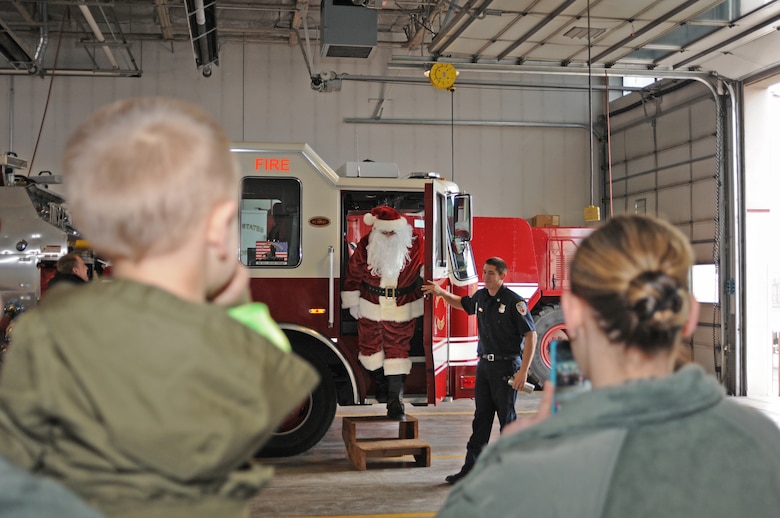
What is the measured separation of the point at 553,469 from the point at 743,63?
12287mm

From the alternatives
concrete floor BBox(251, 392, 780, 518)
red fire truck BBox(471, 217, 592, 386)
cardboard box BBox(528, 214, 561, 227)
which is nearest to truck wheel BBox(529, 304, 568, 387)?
red fire truck BBox(471, 217, 592, 386)

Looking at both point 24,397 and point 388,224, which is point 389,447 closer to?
point 388,224

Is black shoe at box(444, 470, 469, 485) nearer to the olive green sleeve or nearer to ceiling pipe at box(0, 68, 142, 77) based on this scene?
the olive green sleeve

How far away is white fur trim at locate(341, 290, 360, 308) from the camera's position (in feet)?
24.7

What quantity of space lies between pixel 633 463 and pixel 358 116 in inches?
600

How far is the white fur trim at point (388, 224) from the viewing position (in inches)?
296

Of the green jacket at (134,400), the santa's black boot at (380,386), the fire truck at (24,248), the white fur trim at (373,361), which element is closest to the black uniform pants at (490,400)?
the white fur trim at (373,361)

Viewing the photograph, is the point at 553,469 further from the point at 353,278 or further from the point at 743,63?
the point at 743,63

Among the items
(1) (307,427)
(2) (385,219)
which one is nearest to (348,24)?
(2) (385,219)

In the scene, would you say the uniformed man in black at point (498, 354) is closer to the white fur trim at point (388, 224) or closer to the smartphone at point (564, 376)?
the white fur trim at point (388, 224)

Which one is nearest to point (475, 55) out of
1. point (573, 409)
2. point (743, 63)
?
point (743, 63)

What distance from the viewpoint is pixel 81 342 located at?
1.08 metres

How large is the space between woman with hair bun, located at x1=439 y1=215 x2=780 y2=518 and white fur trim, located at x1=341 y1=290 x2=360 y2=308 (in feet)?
19.9

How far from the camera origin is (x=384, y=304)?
7.44 metres
